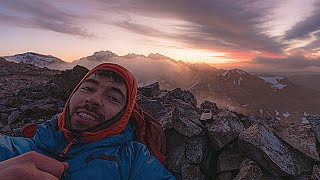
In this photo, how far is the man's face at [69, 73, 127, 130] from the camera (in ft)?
15.2

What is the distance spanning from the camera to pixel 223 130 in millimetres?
6457

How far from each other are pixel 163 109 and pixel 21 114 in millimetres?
8221

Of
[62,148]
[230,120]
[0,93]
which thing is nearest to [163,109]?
[230,120]

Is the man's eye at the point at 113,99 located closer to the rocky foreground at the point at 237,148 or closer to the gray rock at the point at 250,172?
the rocky foreground at the point at 237,148

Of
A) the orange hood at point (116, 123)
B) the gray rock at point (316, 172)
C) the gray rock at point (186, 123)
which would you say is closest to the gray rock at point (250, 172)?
the gray rock at point (316, 172)

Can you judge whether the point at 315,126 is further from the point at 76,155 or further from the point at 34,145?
the point at 34,145

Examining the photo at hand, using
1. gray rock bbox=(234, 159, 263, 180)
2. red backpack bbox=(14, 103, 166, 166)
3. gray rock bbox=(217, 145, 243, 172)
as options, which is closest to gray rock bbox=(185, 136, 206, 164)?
gray rock bbox=(217, 145, 243, 172)

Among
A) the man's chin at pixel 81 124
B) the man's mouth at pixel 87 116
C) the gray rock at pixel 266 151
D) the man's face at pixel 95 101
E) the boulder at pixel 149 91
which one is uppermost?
the man's face at pixel 95 101

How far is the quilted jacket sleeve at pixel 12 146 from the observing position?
4.13 meters

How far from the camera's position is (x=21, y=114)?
13.8 metres

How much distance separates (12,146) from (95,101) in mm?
1521

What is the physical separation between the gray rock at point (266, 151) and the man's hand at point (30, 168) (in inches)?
158

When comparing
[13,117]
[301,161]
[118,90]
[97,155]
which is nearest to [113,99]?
[118,90]

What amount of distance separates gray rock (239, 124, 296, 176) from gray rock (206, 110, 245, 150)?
0.37 m
